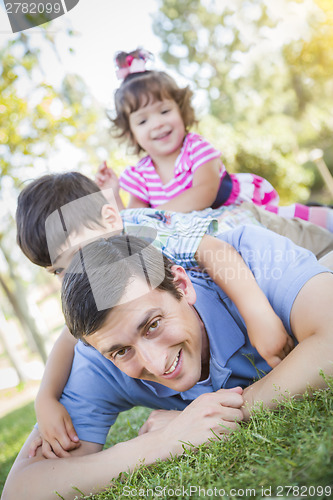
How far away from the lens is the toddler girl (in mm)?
3406

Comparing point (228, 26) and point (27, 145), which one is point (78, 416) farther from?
point (228, 26)

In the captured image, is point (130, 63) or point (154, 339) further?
point (130, 63)

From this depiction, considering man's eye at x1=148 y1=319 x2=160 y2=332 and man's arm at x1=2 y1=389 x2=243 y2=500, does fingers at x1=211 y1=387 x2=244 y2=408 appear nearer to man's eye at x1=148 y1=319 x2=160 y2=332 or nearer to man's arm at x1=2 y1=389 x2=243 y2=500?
man's arm at x1=2 y1=389 x2=243 y2=500

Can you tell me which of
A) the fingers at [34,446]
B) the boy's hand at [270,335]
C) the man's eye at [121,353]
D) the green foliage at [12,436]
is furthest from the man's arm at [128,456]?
the green foliage at [12,436]

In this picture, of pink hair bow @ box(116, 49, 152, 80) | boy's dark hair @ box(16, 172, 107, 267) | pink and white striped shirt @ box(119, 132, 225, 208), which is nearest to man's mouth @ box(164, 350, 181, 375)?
boy's dark hair @ box(16, 172, 107, 267)

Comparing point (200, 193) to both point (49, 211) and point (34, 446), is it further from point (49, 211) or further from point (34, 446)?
point (34, 446)

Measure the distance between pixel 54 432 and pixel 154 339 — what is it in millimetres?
751

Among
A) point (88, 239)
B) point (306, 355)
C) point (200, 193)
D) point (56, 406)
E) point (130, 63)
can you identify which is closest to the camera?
point (306, 355)

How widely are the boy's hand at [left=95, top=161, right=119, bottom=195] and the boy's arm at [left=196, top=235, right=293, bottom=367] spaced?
1.95m

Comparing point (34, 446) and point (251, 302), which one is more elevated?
point (251, 302)

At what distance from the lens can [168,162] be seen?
3639 millimetres

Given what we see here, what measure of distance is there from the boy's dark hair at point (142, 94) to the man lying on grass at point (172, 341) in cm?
185

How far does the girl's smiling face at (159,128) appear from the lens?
3523 mm

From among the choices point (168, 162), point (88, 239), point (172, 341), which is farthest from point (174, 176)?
point (172, 341)
